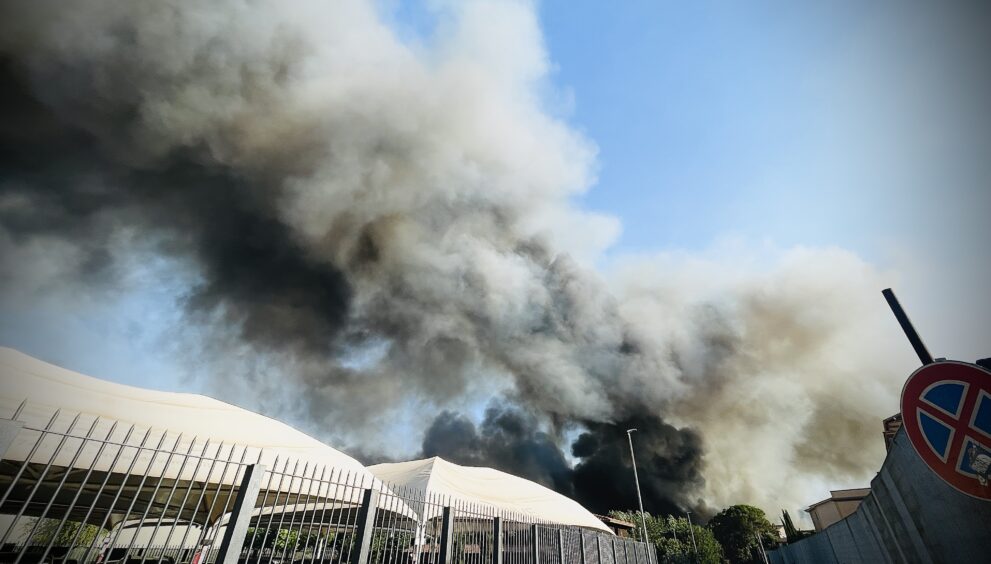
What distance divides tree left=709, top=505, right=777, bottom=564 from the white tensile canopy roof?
276 ft

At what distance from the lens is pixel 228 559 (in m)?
4.01

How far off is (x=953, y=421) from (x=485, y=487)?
37.5 metres

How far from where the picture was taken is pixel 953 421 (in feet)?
10.6

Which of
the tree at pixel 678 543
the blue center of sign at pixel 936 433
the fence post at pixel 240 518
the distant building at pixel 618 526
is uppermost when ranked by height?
the distant building at pixel 618 526

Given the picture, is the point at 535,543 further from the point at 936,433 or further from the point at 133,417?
the point at 133,417

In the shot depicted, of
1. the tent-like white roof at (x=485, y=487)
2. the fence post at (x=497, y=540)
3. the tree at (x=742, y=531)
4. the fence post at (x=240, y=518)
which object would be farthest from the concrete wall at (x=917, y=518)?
the tree at (x=742, y=531)

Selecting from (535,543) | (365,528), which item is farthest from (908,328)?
(535,543)

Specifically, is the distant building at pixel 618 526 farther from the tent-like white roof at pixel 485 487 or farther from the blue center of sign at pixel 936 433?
the blue center of sign at pixel 936 433

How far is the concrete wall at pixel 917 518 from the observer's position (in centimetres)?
410

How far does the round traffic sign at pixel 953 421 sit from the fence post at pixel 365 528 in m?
5.65

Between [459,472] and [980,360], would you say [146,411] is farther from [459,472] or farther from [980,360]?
[459,472]

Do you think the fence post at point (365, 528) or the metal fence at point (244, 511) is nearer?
the metal fence at point (244, 511)

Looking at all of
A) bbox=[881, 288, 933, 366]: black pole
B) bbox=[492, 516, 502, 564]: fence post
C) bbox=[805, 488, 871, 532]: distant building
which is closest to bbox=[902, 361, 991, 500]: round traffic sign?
bbox=[881, 288, 933, 366]: black pole

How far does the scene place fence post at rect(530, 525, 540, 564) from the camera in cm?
867
